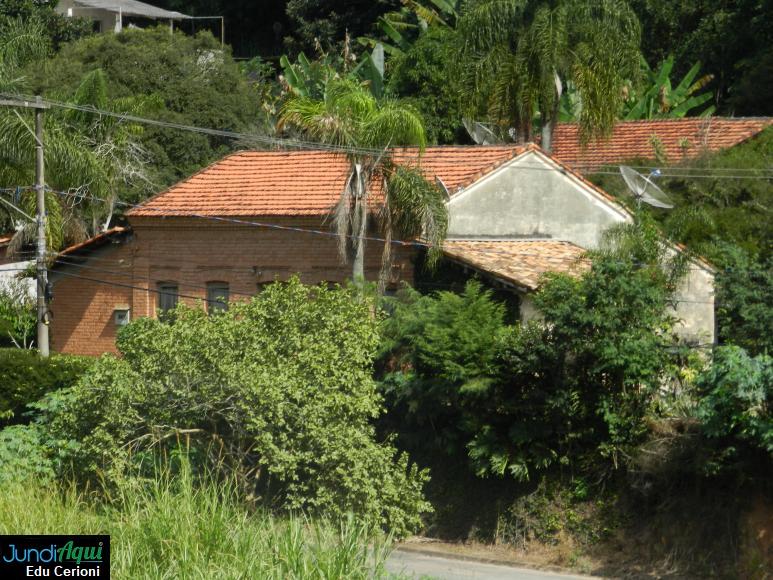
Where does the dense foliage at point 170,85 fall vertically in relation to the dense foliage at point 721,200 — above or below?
above

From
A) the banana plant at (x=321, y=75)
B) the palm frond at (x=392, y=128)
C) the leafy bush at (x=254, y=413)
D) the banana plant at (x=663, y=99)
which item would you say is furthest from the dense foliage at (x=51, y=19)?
the leafy bush at (x=254, y=413)

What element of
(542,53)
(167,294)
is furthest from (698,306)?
(167,294)

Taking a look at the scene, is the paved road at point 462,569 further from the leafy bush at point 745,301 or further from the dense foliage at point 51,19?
the dense foliage at point 51,19

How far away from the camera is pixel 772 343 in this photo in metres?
17.5

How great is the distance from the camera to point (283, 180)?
100 feet

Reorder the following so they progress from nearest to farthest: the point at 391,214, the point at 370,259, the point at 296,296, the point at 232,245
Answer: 1. the point at 296,296
2. the point at 391,214
3. the point at 370,259
4. the point at 232,245

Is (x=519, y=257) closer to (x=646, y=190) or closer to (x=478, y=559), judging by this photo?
(x=646, y=190)

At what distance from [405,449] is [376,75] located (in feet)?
65.7

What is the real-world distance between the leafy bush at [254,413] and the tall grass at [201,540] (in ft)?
11.6

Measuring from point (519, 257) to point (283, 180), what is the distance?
7492 millimetres

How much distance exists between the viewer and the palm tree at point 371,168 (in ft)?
78.8

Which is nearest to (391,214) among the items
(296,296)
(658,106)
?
(296,296)

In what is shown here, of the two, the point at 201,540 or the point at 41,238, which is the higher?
the point at 41,238

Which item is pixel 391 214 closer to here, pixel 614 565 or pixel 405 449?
pixel 405 449
